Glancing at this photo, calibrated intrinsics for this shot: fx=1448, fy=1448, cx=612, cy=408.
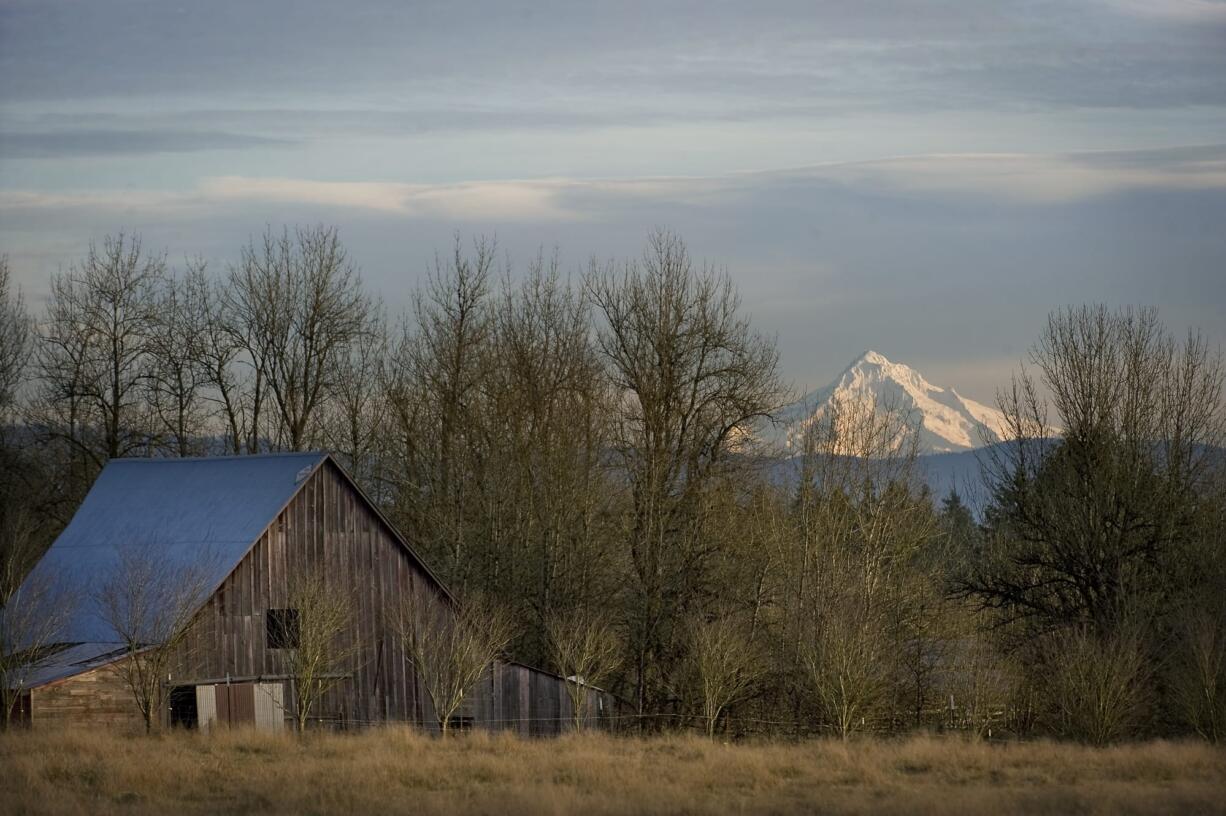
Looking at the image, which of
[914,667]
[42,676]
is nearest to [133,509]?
[42,676]

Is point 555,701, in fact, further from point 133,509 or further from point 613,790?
point 613,790

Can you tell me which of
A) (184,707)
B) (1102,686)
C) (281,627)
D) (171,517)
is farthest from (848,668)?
(171,517)

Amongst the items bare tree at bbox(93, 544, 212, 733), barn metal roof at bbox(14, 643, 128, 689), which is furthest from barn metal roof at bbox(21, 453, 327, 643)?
bare tree at bbox(93, 544, 212, 733)

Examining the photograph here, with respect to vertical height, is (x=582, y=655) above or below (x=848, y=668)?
above

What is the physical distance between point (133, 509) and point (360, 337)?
22.4 m

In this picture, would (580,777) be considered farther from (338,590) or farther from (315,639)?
(338,590)

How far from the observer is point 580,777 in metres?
26.5

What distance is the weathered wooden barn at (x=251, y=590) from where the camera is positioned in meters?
35.1

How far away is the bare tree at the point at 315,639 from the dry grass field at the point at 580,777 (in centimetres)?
345

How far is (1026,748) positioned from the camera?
3127 cm

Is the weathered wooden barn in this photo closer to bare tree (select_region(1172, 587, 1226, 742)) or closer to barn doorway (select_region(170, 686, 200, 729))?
barn doorway (select_region(170, 686, 200, 729))

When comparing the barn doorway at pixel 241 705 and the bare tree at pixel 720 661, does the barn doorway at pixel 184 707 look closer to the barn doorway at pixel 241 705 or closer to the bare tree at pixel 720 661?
the barn doorway at pixel 241 705

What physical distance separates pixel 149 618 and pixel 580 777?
1308 centimetres

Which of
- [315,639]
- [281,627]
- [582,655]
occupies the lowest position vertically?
[582,655]
